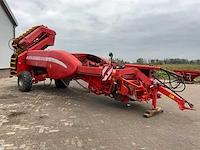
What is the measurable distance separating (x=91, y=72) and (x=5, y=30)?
12606mm

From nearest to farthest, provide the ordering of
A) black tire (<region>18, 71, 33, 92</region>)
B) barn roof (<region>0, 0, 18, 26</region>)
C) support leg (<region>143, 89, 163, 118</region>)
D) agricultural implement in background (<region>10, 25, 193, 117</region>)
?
support leg (<region>143, 89, 163, 118</region>)
agricultural implement in background (<region>10, 25, 193, 117</region>)
black tire (<region>18, 71, 33, 92</region>)
barn roof (<region>0, 0, 18, 26</region>)

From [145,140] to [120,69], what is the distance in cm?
245

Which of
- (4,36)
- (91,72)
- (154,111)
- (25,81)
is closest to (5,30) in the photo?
(4,36)

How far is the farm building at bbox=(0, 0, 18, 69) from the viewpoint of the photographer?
15359 millimetres

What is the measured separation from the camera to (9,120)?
4758 millimetres

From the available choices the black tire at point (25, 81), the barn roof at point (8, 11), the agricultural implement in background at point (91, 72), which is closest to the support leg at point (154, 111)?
the agricultural implement in background at point (91, 72)

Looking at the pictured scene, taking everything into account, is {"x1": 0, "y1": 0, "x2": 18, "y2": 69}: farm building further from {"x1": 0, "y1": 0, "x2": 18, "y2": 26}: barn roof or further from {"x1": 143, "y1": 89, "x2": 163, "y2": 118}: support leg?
{"x1": 143, "y1": 89, "x2": 163, "y2": 118}: support leg

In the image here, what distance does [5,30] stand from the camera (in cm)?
1633

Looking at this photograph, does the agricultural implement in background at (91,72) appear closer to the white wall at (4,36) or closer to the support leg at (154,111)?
the support leg at (154,111)

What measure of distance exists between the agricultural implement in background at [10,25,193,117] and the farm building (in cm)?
673

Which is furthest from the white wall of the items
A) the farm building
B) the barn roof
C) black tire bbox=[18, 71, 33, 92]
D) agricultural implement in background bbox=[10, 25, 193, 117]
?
black tire bbox=[18, 71, 33, 92]

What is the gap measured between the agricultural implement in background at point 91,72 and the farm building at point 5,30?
22.1 feet

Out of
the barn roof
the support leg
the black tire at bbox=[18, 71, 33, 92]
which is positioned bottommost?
the support leg

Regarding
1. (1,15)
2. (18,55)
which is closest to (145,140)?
(18,55)
